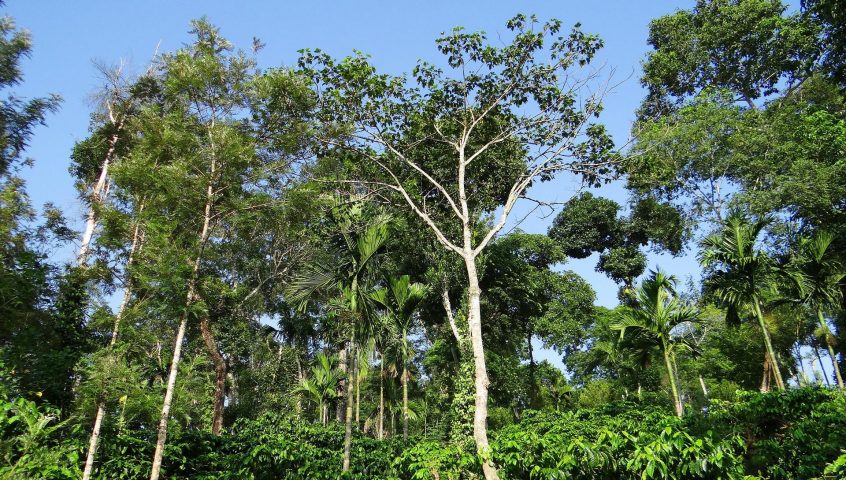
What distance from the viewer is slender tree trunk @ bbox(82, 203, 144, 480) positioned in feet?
26.0

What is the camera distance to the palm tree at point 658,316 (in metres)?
13.0

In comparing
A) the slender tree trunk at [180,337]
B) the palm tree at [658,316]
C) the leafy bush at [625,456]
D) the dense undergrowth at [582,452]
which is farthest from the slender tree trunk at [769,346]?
the slender tree trunk at [180,337]

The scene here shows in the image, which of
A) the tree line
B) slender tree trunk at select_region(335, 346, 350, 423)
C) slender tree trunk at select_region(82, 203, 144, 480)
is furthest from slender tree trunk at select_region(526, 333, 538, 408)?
slender tree trunk at select_region(82, 203, 144, 480)

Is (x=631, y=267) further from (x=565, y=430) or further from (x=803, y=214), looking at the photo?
(x=565, y=430)

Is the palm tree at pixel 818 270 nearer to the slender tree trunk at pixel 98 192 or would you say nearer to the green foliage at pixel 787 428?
the green foliage at pixel 787 428

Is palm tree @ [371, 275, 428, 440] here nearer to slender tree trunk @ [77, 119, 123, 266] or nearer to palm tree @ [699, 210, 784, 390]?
palm tree @ [699, 210, 784, 390]

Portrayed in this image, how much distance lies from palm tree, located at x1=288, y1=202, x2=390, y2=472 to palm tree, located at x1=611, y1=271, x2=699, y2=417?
7.08 m

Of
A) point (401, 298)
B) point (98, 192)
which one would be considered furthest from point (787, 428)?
point (98, 192)

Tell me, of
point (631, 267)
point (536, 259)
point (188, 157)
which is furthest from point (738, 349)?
point (188, 157)

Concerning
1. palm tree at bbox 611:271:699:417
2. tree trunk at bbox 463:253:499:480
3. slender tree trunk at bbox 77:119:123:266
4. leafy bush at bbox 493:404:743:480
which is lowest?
leafy bush at bbox 493:404:743:480

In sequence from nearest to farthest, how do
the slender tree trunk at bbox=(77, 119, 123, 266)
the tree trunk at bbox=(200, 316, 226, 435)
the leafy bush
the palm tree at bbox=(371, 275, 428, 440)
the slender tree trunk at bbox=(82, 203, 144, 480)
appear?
the leafy bush, the slender tree trunk at bbox=(82, 203, 144, 480), the palm tree at bbox=(371, 275, 428, 440), the slender tree trunk at bbox=(77, 119, 123, 266), the tree trunk at bbox=(200, 316, 226, 435)

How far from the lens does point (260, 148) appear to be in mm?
10906

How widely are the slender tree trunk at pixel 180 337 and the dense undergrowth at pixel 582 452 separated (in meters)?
1.14

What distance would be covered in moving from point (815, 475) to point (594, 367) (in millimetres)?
24129
